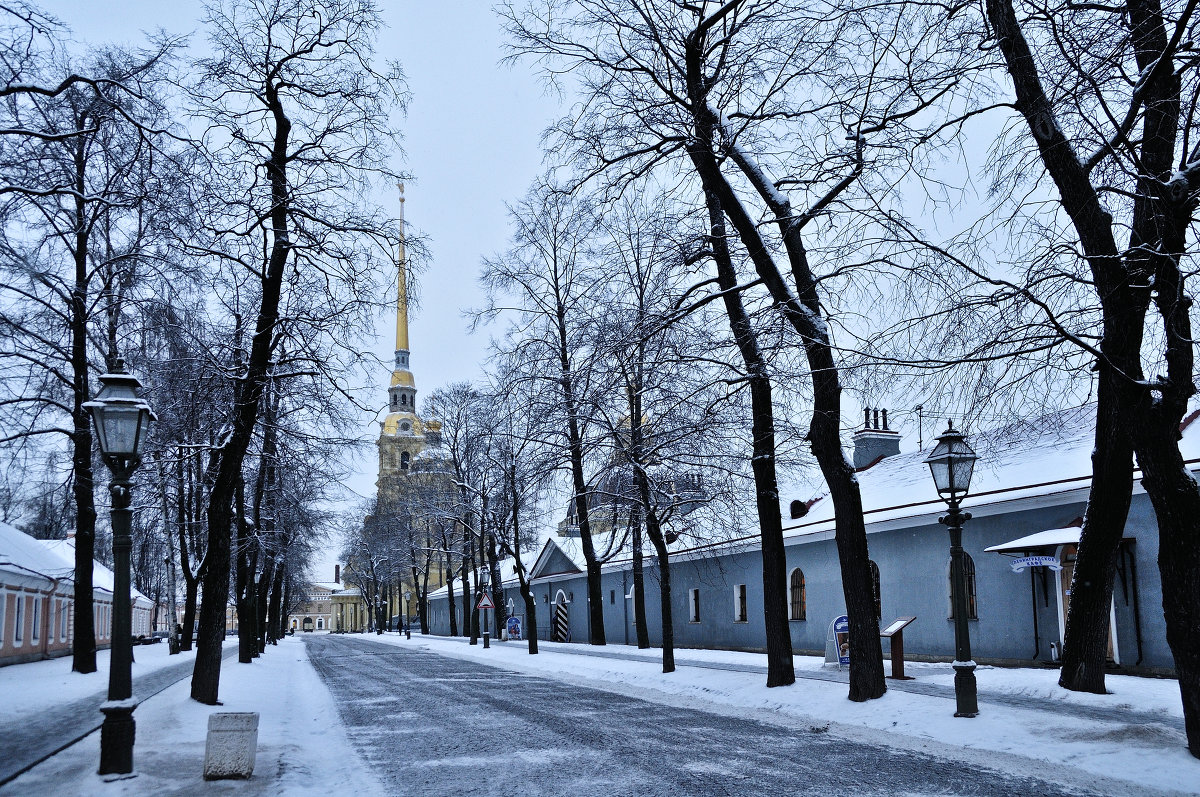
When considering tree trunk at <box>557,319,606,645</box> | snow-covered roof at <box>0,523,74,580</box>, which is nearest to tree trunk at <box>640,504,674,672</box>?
tree trunk at <box>557,319,606,645</box>

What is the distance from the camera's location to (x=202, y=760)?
10.1 meters

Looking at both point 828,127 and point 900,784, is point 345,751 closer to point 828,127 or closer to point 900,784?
point 900,784

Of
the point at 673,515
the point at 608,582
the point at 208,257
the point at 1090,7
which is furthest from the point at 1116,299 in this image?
the point at 608,582

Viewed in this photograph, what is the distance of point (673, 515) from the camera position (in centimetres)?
2297

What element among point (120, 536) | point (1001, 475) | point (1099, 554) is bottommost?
point (1099, 554)

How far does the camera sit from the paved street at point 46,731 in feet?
35.0

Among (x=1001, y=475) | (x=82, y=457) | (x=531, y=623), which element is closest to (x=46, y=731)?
(x=82, y=457)

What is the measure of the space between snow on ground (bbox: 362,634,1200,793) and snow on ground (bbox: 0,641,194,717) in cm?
1086

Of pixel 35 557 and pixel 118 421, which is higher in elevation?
pixel 118 421

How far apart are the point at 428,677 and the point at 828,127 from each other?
1814 cm

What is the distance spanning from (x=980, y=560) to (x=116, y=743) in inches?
735

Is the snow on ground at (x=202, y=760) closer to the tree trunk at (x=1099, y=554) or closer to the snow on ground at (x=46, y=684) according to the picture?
the snow on ground at (x=46, y=684)

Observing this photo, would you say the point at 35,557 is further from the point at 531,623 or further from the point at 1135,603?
the point at 1135,603

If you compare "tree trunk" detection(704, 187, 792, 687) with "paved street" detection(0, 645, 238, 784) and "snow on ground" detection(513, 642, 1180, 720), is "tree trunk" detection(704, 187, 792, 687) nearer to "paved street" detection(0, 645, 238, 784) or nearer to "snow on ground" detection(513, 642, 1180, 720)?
"snow on ground" detection(513, 642, 1180, 720)
